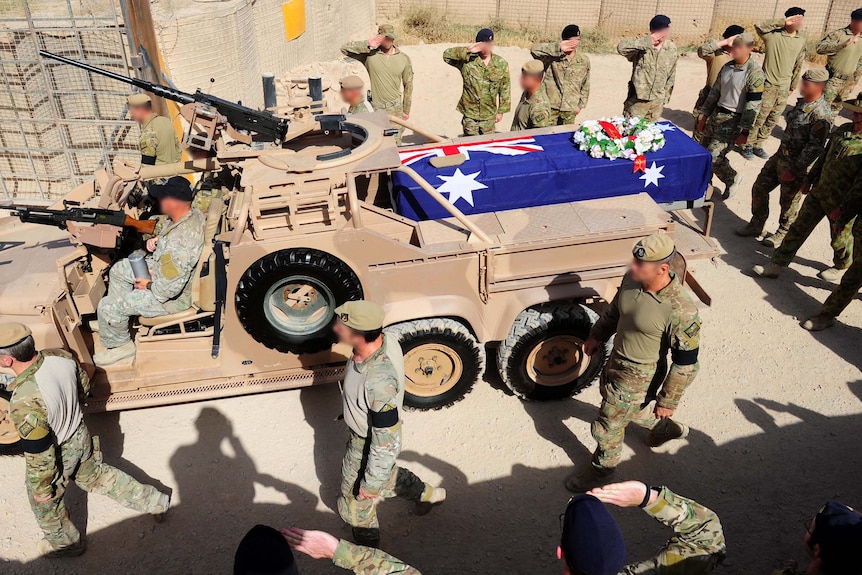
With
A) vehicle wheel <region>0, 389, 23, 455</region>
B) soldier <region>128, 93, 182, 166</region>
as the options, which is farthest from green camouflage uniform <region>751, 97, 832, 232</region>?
vehicle wheel <region>0, 389, 23, 455</region>

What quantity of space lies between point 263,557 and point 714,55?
32.8 ft

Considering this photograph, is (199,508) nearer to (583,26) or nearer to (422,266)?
(422,266)

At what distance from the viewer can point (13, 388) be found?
3953 millimetres

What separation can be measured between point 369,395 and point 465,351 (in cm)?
165

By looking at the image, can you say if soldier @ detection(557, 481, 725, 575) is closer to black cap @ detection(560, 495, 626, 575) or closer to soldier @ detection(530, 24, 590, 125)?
black cap @ detection(560, 495, 626, 575)

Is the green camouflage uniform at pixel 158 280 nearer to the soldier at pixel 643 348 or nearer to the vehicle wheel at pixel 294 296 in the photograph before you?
the vehicle wheel at pixel 294 296

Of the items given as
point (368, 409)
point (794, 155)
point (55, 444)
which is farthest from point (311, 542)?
point (794, 155)

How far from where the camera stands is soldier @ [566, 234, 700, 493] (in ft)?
13.7

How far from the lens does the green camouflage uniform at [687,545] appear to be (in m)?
3.28

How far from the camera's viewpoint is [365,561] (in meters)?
3.13

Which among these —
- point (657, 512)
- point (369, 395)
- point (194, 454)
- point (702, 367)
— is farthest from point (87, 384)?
point (702, 367)

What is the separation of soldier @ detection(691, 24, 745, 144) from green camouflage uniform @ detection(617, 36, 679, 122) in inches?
28.0

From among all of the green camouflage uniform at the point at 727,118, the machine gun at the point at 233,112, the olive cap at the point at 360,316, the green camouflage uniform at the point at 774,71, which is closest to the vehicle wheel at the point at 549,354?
the olive cap at the point at 360,316

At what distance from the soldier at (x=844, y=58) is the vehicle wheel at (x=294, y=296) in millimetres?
8518
